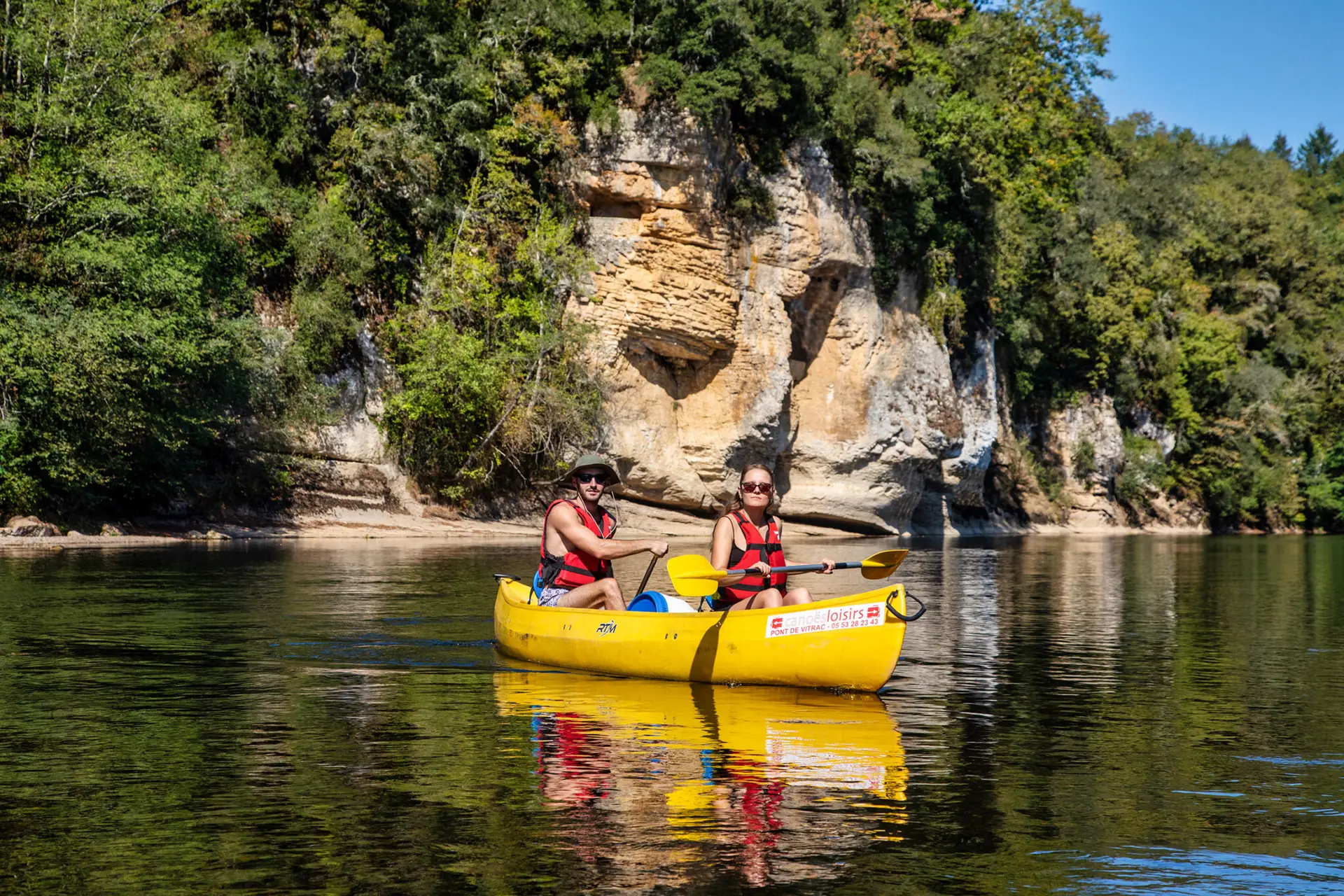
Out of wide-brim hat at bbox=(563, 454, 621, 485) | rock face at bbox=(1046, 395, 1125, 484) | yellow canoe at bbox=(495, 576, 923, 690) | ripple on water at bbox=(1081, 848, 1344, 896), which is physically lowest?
ripple on water at bbox=(1081, 848, 1344, 896)

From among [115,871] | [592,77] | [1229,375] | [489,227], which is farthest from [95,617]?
[1229,375]

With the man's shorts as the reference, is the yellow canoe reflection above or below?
below

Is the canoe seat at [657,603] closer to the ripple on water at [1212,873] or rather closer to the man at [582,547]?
the man at [582,547]

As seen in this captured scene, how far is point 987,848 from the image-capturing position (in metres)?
5.95

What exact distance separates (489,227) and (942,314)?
16.1 m

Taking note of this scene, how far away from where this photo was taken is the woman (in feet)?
35.3

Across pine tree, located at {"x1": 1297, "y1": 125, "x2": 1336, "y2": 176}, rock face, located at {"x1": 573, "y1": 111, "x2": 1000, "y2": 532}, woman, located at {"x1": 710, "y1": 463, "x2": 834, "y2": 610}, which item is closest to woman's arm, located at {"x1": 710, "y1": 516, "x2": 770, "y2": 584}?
woman, located at {"x1": 710, "y1": 463, "x2": 834, "y2": 610}

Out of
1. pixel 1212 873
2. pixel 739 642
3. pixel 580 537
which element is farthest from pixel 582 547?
pixel 1212 873

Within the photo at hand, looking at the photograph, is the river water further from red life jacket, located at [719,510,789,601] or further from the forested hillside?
the forested hillside

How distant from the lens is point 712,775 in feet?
24.1

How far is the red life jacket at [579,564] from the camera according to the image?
11641mm

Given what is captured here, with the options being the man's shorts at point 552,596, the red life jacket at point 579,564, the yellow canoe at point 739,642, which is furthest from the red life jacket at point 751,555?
the man's shorts at point 552,596

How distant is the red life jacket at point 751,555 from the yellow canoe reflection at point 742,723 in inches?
32.4

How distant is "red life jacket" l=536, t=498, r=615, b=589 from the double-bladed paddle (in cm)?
96
